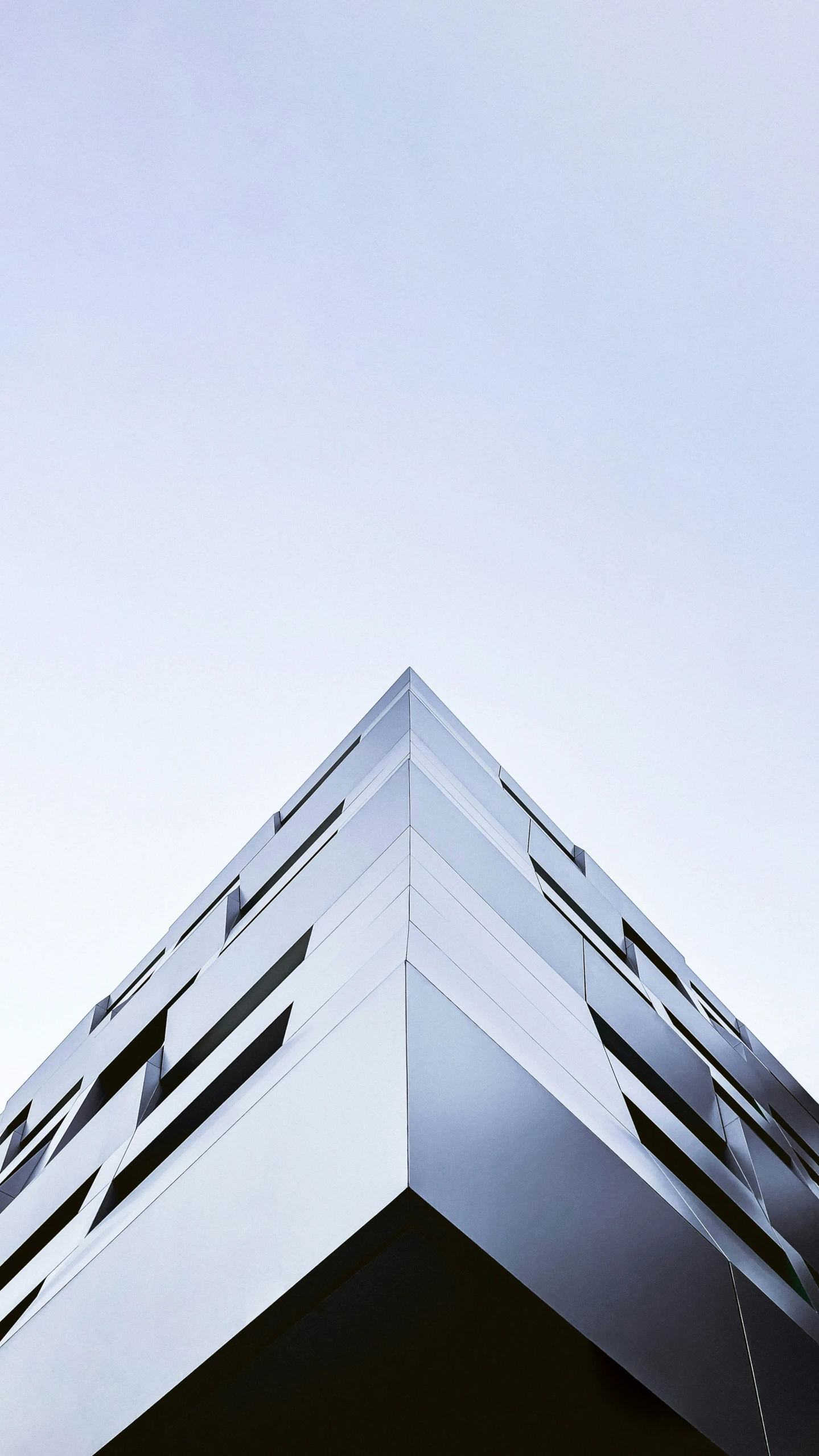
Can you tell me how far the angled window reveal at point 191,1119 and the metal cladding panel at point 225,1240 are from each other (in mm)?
1631

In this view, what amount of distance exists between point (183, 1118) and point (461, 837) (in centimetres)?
330

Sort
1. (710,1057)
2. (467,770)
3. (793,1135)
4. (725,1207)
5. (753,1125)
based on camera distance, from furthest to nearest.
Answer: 1. (793,1135)
2. (710,1057)
3. (753,1125)
4. (467,770)
5. (725,1207)

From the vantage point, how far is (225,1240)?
4.85 metres

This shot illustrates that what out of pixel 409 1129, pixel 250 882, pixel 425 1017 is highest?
pixel 250 882

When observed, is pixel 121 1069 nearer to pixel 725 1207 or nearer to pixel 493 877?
pixel 493 877

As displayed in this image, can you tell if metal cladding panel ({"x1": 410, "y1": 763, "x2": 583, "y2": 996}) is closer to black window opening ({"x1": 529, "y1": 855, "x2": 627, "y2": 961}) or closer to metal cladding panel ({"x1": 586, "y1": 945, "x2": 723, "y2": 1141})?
metal cladding panel ({"x1": 586, "y1": 945, "x2": 723, "y2": 1141})

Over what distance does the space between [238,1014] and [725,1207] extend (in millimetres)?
5089

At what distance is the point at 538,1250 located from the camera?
4.53 meters

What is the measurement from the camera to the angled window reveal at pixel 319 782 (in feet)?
47.4

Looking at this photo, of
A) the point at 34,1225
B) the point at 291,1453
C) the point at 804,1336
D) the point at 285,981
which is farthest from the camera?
the point at 34,1225

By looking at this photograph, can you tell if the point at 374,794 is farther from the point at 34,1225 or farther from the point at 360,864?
the point at 34,1225

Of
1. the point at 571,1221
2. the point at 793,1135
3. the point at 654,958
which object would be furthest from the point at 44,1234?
the point at 793,1135

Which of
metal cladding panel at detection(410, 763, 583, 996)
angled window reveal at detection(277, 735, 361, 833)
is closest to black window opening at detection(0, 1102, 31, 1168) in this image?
angled window reveal at detection(277, 735, 361, 833)

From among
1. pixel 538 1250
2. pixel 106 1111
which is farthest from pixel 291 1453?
pixel 106 1111
